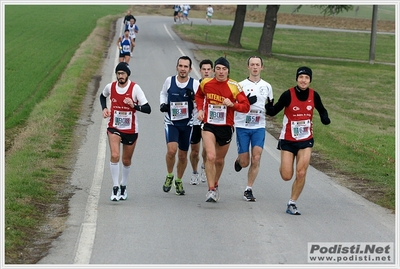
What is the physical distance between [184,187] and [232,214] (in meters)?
2.32

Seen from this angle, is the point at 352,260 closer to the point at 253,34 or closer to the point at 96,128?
the point at 96,128

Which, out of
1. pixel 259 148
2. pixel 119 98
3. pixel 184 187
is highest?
pixel 119 98

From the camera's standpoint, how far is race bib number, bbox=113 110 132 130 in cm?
1159

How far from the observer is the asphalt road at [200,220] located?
8641 mm

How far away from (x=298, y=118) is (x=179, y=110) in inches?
76.8

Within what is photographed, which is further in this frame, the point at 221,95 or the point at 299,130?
the point at 221,95

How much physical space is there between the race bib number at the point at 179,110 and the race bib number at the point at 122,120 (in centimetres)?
80

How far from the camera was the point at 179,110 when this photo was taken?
12133mm

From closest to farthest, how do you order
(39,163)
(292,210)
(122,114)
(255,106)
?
(292,210)
(122,114)
(255,106)
(39,163)

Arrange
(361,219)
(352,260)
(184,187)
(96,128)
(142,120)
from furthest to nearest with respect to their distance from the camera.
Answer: (142,120), (96,128), (184,187), (361,219), (352,260)

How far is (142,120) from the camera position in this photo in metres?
20.8

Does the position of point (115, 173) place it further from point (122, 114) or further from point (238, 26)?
point (238, 26)

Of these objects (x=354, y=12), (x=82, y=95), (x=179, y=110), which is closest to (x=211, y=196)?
(x=179, y=110)

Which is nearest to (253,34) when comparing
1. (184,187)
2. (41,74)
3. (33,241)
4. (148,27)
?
(148,27)
